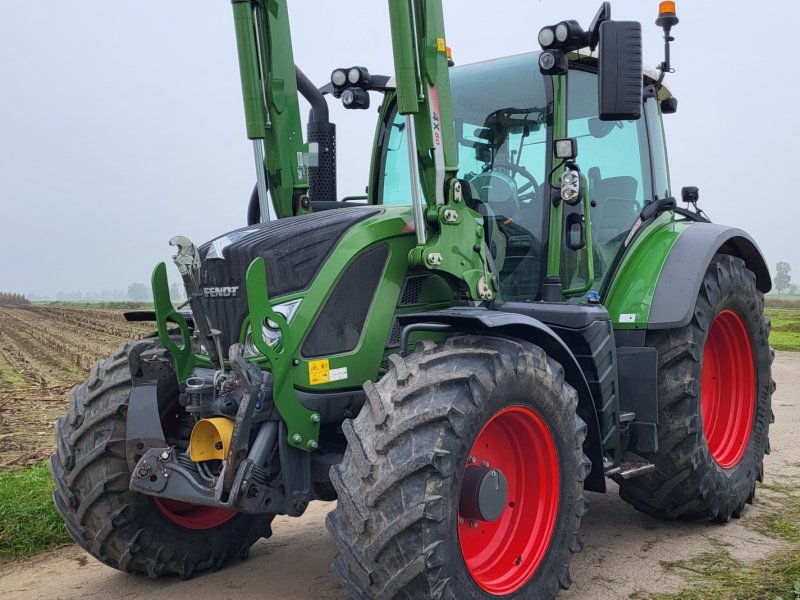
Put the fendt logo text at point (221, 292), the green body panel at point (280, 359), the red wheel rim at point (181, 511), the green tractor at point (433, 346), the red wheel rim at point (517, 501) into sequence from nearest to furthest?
the green tractor at point (433, 346), the green body panel at point (280, 359), the red wheel rim at point (517, 501), the fendt logo text at point (221, 292), the red wheel rim at point (181, 511)

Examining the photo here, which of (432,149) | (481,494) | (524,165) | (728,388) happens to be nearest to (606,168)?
(524,165)

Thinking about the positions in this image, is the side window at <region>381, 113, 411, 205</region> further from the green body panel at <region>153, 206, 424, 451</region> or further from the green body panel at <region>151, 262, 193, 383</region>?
the green body panel at <region>151, 262, 193, 383</region>

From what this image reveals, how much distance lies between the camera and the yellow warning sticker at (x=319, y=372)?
12.5 ft

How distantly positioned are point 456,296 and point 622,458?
1.51 meters

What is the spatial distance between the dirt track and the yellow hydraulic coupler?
2.78ft

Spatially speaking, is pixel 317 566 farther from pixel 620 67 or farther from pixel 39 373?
pixel 39 373

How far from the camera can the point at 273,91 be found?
4.64 meters

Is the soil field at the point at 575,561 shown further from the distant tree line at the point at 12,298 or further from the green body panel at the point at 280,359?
the distant tree line at the point at 12,298

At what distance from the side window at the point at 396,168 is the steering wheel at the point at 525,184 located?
0.73 metres

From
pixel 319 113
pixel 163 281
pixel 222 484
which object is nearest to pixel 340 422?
pixel 222 484

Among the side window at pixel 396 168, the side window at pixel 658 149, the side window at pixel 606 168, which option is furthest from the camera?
the side window at pixel 658 149

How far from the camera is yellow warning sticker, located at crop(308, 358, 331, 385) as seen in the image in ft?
12.5

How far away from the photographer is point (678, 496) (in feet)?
16.6

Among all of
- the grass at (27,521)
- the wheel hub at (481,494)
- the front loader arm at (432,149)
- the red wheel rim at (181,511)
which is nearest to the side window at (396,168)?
the front loader arm at (432,149)
